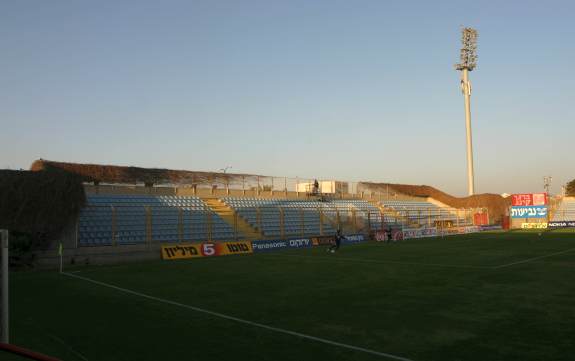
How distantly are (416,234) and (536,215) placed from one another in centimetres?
1709

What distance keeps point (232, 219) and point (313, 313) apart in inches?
979

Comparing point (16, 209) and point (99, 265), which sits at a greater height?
point (16, 209)

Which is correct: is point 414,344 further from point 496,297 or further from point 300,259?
point 300,259

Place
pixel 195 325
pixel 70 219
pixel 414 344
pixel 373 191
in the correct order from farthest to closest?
1. pixel 373 191
2. pixel 70 219
3. pixel 195 325
4. pixel 414 344

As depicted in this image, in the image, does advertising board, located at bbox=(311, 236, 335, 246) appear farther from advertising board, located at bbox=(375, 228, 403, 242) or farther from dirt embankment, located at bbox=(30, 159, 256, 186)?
dirt embankment, located at bbox=(30, 159, 256, 186)

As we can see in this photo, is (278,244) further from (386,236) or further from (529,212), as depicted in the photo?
(529,212)

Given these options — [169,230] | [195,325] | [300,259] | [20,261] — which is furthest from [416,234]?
[195,325]

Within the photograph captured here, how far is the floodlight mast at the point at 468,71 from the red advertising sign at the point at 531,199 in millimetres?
12152

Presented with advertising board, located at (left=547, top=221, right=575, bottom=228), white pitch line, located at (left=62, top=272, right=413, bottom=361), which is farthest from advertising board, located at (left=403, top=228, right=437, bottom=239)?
white pitch line, located at (left=62, top=272, right=413, bottom=361)

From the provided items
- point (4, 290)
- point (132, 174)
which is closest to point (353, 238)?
point (132, 174)

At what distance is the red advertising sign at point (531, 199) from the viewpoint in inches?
1978

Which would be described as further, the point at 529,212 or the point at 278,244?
the point at 529,212

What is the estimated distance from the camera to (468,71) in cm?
6650

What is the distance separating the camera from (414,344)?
814cm
